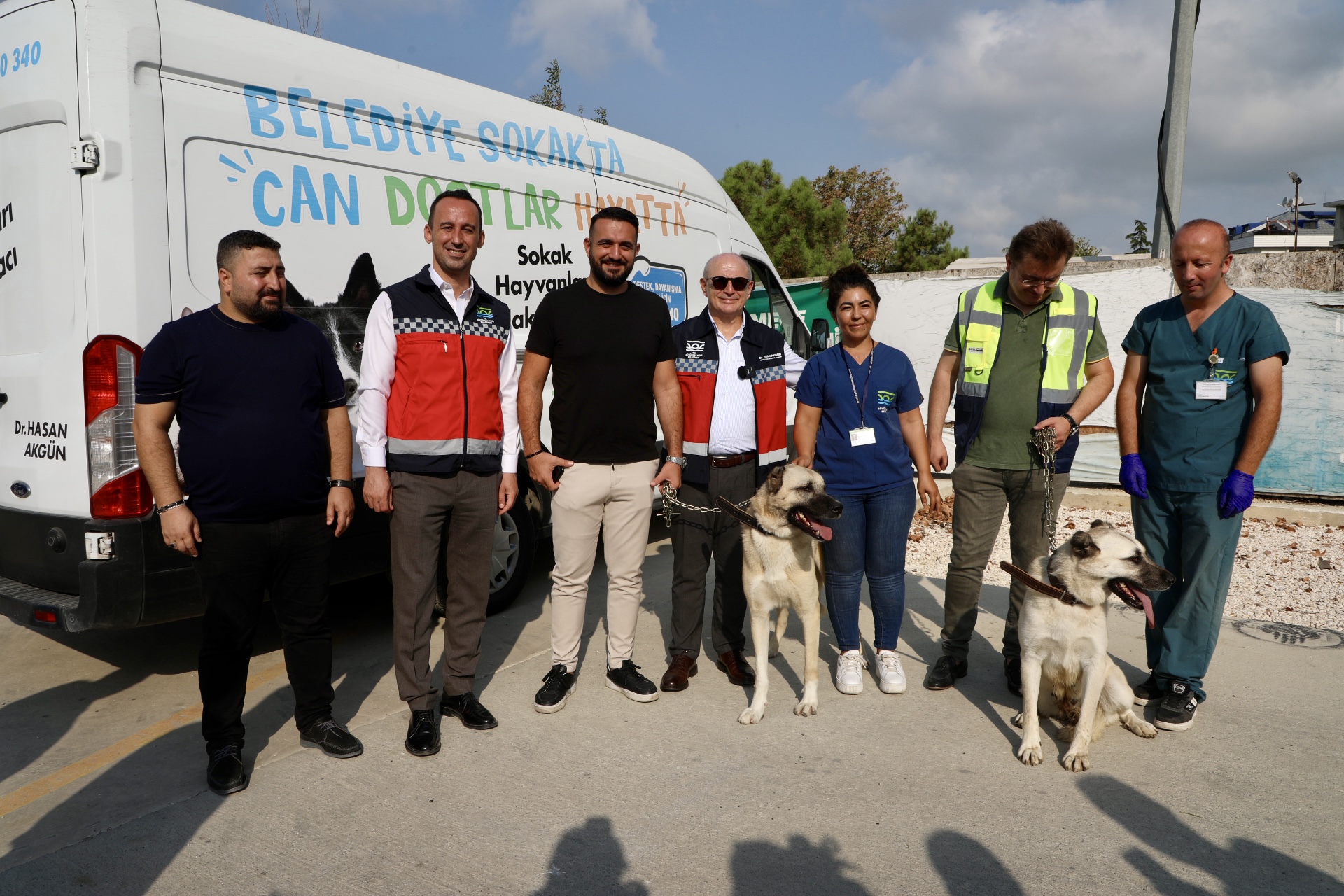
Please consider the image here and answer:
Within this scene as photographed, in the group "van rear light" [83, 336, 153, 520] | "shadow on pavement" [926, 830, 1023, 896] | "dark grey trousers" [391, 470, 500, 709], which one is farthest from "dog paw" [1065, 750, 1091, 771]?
"van rear light" [83, 336, 153, 520]

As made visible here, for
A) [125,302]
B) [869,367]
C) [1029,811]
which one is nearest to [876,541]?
[869,367]

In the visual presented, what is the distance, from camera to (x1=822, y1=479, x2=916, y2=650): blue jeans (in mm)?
3740

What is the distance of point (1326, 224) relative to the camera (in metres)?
57.2

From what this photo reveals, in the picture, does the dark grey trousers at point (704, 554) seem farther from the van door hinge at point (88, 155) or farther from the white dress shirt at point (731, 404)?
the van door hinge at point (88, 155)

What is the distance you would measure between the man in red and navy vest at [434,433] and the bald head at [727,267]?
38.6 inches

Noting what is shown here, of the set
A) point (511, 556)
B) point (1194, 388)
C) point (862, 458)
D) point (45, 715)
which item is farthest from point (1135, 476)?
point (45, 715)

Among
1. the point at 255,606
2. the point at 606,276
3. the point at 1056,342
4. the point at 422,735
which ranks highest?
the point at 606,276

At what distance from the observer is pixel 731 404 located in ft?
12.5

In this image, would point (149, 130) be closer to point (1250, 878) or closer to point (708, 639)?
point (708, 639)

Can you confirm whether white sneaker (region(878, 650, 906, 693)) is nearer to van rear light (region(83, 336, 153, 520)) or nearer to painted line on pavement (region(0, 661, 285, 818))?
painted line on pavement (region(0, 661, 285, 818))

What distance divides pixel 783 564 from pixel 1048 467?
48.1 inches

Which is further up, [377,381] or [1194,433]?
[377,381]

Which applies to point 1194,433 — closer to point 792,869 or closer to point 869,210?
point 792,869

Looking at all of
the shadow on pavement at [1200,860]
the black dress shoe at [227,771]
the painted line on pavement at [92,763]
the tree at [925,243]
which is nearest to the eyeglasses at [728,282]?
the shadow on pavement at [1200,860]
